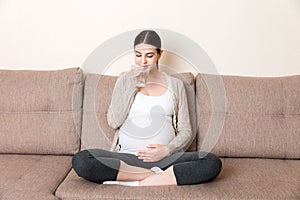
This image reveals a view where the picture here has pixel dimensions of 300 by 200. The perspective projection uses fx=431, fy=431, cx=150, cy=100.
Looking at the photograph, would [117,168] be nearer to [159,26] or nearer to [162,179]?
[162,179]

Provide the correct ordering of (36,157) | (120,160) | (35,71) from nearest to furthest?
(120,160)
(36,157)
(35,71)

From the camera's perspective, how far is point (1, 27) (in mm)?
2340

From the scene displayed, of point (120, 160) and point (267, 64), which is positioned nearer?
point (120, 160)

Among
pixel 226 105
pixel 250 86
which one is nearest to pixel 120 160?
pixel 226 105

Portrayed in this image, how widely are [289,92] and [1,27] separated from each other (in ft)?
5.09

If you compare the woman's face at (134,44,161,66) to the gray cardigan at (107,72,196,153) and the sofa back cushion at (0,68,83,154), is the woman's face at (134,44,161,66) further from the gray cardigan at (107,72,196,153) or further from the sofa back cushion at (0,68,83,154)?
the sofa back cushion at (0,68,83,154)

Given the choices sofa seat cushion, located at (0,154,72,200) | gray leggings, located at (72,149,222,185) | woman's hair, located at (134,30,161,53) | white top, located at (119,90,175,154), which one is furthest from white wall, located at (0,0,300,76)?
gray leggings, located at (72,149,222,185)

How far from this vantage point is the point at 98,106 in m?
2.12

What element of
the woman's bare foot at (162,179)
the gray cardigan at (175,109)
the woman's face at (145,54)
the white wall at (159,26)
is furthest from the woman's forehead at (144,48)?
the woman's bare foot at (162,179)

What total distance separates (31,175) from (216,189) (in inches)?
29.7

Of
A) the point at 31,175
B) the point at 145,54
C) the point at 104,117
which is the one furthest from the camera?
the point at 104,117

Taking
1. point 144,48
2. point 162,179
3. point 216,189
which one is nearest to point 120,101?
point 144,48

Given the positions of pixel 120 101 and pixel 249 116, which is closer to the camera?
pixel 120 101

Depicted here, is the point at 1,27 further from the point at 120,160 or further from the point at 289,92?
the point at 289,92
